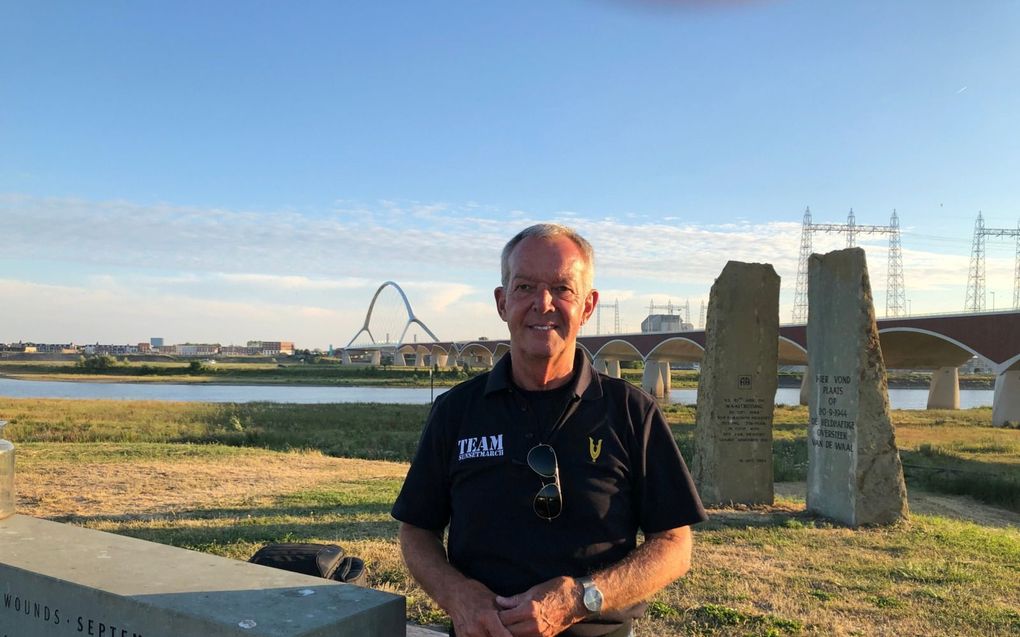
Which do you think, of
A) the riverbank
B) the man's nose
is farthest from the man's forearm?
the riverbank

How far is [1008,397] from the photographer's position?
28.4 meters

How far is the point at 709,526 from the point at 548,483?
635cm

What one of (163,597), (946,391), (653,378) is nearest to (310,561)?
(163,597)

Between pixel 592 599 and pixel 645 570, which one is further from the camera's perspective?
pixel 645 570

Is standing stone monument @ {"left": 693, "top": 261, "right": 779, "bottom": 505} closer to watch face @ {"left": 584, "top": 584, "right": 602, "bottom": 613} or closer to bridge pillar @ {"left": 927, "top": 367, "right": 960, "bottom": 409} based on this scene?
watch face @ {"left": 584, "top": 584, "right": 602, "bottom": 613}

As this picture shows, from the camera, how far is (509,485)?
2203 mm

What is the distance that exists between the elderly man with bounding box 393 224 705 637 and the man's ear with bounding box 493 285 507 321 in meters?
0.01

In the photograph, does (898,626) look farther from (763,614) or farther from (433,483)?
(433,483)

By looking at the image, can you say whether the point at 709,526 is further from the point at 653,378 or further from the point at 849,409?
the point at 653,378

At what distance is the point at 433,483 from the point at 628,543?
2.05 feet

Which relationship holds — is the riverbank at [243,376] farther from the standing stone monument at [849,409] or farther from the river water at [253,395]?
the standing stone monument at [849,409]

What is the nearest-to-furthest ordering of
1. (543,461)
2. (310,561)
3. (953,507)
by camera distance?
1. (543,461)
2. (310,561)
3. (953,507)

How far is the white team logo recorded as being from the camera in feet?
7.34

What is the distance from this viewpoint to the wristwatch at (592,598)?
2033mm
